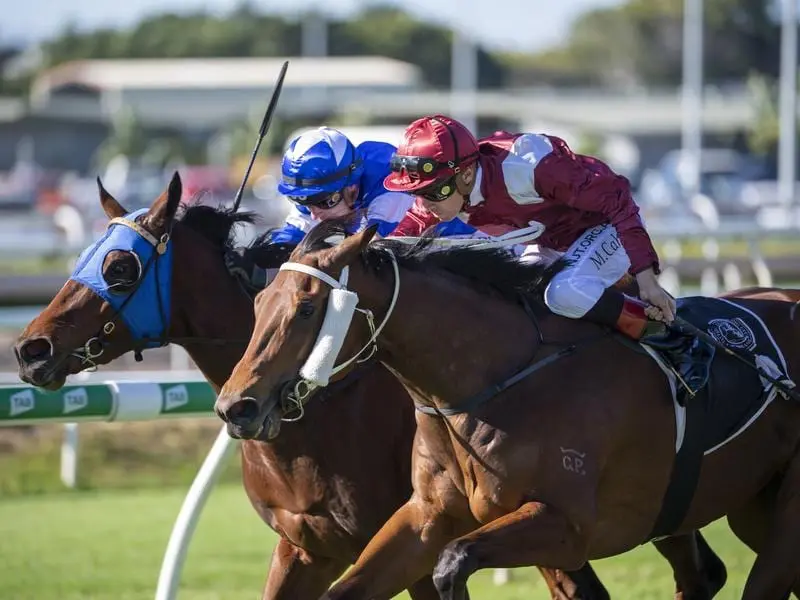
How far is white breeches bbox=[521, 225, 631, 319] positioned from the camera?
4633 millimetres

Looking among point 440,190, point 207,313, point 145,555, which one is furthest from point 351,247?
point 145,555

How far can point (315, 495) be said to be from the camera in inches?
193

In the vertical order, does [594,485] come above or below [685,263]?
above

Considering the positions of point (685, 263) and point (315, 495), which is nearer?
point (315, 495)

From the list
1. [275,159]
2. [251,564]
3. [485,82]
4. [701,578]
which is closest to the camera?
[701,578]

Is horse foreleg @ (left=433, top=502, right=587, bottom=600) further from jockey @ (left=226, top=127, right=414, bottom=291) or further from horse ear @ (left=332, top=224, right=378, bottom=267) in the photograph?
jockey @ (left=226, top=127, right=414, bottom=291)

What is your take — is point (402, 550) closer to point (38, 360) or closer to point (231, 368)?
point (231, 368)

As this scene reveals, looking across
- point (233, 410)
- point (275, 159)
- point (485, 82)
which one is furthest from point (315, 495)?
point (485, 82)

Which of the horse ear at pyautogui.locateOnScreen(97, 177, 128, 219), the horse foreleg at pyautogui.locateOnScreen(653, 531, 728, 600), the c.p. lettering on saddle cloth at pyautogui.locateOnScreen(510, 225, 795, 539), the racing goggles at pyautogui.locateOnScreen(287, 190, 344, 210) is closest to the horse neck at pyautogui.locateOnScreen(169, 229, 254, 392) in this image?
the horse ear at pyautogui.locateOnScreen(97, 177, 128, 219)

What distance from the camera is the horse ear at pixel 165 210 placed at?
5.04 metres

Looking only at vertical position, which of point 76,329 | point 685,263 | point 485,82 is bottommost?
point 485,82

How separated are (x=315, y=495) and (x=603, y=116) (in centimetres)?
5717

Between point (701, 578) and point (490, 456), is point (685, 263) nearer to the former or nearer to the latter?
point (701, 578)

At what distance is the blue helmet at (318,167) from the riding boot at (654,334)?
1013 millimetres
